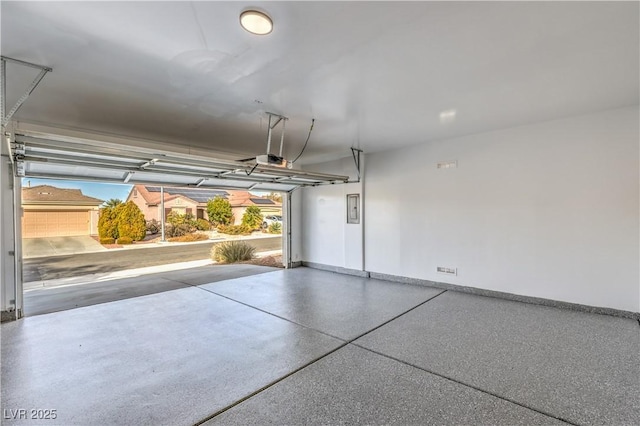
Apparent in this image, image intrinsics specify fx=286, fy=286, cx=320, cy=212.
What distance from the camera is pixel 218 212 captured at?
51.4 feet

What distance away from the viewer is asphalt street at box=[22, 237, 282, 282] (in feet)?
23.9

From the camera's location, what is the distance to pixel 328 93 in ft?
9.83

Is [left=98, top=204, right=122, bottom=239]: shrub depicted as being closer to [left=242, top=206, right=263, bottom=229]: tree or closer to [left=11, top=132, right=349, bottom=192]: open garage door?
[left=242, top=206, right=263, bottom=229]: tree

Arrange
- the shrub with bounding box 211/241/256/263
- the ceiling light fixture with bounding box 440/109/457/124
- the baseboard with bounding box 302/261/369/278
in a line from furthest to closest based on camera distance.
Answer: the shrub with bounding box 211/241/256/263
the baseboard with bounding box 302/261/369/278
the ceiling light fixture with bounding box 440/109/457/124

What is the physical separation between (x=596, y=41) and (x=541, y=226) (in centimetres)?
274

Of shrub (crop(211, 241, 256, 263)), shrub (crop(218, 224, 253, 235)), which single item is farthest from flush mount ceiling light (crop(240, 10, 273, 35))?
shrub (crop(218, 224, 253, 235))

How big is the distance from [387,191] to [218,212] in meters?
12.1

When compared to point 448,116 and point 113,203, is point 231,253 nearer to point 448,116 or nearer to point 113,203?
point 448,116

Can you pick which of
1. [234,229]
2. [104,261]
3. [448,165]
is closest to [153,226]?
[234,229]

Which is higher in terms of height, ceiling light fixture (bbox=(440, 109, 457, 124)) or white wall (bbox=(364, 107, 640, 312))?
ceiling light fixture (bbox=(440, 109, 457, 124))

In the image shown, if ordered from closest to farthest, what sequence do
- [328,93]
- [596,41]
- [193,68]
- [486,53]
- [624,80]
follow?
1. [596,41]
2. [486,53]
3. [193,68]
4. [624,80]
5. [328,93]

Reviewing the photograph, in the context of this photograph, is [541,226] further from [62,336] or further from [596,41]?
[62,336]

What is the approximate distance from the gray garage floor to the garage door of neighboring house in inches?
372

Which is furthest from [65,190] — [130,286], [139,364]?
[139,364]
